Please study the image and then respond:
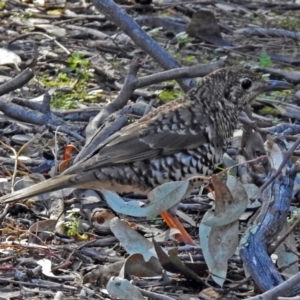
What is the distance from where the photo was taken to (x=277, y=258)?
16.0 feet

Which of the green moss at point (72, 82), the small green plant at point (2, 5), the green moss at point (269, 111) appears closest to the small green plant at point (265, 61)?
the green moss at point (269, 111)

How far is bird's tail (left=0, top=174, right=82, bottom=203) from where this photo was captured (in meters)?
5.30

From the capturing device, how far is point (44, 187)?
5.38 m

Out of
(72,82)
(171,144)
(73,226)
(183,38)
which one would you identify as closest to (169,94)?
(72,82)

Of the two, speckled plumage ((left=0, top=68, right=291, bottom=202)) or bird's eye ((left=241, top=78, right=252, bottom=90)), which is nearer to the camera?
speckled plumage ((left=0, top=68, right=291, bottom=202))

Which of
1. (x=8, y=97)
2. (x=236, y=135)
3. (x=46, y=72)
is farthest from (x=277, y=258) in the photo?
(x=46, y=72)

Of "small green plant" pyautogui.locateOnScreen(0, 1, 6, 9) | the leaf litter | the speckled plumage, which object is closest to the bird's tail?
the speckled plumage

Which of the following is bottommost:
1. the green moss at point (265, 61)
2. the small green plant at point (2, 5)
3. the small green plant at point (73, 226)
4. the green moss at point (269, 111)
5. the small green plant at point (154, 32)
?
the small green plant at point (2, 5)

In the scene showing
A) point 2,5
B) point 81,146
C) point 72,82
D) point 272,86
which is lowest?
point 2,5

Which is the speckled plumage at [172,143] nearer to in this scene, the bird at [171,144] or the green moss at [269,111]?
the bird at [171,144]

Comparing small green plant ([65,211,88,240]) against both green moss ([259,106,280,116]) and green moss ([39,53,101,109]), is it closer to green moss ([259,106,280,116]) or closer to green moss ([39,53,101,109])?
green moss ([39,53,101,109])

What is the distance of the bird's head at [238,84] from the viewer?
20.6ft

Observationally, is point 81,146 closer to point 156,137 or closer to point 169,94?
point 156,137

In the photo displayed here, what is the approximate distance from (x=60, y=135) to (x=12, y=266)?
1874 mm
